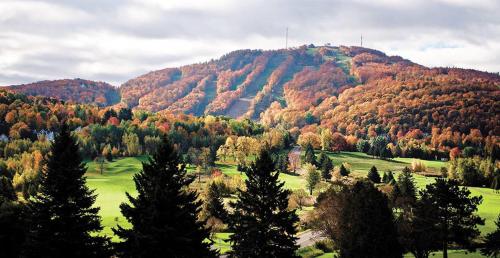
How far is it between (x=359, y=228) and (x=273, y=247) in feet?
50.4

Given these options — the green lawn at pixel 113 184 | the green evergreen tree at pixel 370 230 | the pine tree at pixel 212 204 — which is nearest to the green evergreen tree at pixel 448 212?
the green evergreen tree at pixel 370 230

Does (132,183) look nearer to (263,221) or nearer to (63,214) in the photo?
(63,214)

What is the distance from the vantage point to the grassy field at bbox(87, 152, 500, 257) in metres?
91.0

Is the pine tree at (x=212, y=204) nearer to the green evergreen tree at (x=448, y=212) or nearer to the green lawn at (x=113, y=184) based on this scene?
the green lawn at (x=113, y=184)

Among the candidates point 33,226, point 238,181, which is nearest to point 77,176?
point 33,226

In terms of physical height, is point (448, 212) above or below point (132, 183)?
above

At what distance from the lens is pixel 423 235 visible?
187 feet

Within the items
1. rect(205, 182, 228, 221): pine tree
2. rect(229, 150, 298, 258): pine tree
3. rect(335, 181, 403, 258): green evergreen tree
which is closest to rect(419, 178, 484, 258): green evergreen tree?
rect(335, 181, 403, 258): green evergreen tree

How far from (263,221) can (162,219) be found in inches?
337

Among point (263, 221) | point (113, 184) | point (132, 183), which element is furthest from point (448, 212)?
point (113, 184)

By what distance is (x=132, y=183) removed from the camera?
147 metres

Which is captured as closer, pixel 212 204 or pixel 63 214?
pixel 63 214

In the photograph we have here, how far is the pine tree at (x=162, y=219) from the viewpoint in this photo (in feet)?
101

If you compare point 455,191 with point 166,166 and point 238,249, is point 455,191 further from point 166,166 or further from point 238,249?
point 166,166
